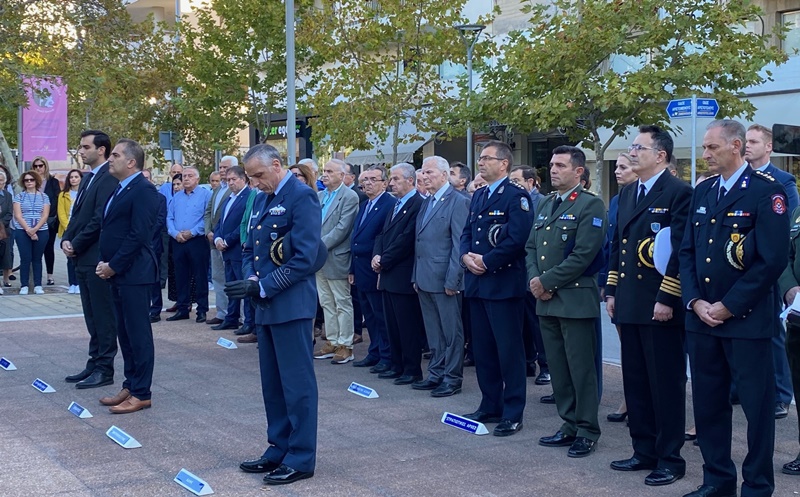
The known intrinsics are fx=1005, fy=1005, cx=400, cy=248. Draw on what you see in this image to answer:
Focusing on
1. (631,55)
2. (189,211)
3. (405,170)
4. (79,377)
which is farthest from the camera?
(631,55)

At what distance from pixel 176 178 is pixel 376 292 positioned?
5.82 m

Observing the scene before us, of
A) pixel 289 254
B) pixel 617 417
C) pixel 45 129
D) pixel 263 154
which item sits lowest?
pixel 617 417

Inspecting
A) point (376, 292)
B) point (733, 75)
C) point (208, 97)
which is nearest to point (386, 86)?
point (208, 97)

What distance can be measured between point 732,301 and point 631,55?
48.1 ft

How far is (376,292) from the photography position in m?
10.5

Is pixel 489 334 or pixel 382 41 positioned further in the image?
pixel 382 41

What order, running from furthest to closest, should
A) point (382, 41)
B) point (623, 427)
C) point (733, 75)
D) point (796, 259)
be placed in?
point (382, 41) < point (733, 75) < point (623, 427) < point (796, 259)

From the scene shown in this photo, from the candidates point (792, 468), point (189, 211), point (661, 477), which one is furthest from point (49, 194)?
point (792, 468)

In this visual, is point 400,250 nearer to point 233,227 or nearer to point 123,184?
point 123,184

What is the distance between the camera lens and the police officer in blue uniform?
24.9 ft

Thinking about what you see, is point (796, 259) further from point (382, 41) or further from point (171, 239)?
point (382, 41)

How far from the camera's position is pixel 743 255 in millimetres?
5516

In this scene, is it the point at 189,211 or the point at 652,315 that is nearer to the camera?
the point at 652,315

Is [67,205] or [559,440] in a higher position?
[67,205]
